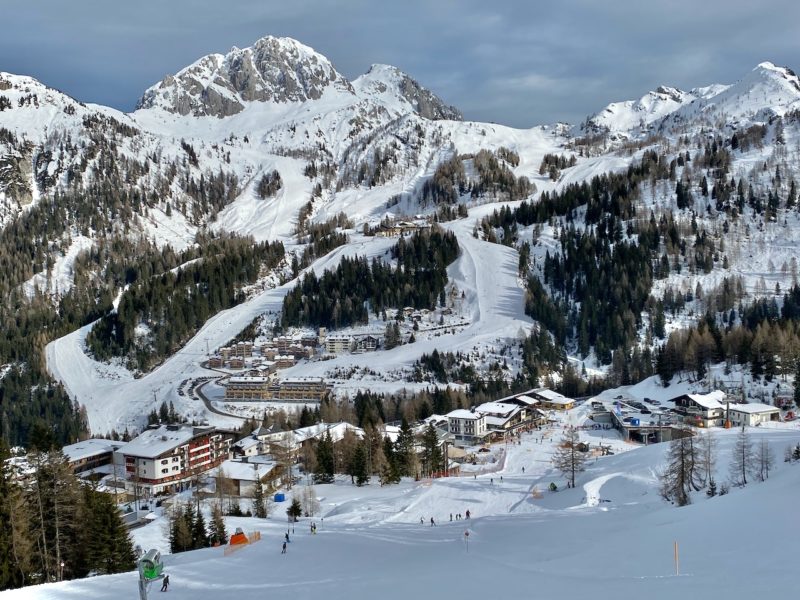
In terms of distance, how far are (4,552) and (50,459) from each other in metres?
4.21

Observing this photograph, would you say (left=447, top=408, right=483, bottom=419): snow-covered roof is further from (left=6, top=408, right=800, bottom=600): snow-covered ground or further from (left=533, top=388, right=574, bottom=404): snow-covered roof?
(left=6, top=408, right=800, bottom=600): snow-covered ground

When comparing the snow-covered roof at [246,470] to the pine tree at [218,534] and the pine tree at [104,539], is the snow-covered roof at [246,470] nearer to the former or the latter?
the pine tree at [218,534]

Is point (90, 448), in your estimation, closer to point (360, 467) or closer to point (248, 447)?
point (248, 447)

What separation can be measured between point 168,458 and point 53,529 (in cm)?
3798

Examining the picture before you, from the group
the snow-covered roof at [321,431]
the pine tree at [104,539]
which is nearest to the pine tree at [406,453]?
the snow-covered roof at [321,431]

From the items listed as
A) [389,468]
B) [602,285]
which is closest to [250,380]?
[389,468]

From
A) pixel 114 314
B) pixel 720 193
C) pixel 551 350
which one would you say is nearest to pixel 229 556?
pixel 551 350

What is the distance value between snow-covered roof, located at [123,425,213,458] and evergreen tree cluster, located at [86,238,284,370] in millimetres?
58339

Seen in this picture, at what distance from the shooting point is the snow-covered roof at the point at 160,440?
6756 cm

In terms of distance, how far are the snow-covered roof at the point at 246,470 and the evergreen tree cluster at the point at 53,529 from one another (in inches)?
993

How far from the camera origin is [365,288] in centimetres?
14225

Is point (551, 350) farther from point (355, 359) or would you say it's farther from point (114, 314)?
point (114, 314)

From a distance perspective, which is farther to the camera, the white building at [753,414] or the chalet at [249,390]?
the chalet at [249,390]

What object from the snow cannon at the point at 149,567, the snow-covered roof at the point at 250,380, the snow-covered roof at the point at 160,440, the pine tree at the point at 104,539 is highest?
the snow cannon at the point at 149,567
